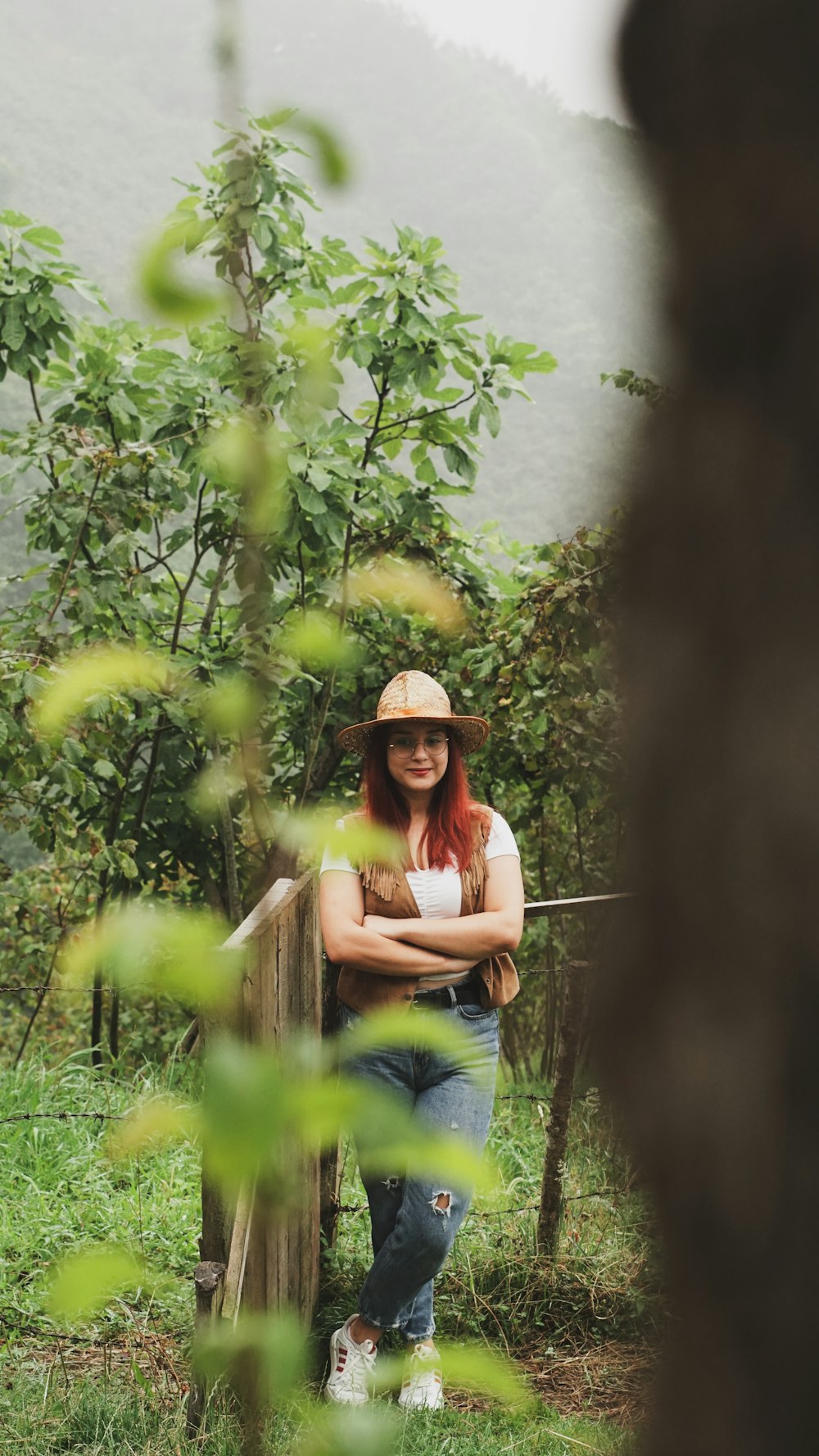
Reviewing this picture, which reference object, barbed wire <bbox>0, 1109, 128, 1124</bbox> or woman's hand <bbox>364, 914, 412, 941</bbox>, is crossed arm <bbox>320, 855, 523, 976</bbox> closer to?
woman's hand <bbox>364, 914, 412, 941</bbox>

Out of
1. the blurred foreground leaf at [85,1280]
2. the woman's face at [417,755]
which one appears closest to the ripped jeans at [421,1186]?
the woman's face at [417,755]

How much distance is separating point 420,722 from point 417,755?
90 millimetres

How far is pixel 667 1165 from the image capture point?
0.33 meters

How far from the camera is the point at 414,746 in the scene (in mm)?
3254

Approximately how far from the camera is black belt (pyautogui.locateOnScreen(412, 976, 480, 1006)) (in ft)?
10.1

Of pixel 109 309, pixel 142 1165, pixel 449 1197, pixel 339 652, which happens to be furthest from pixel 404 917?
pixel 109 309

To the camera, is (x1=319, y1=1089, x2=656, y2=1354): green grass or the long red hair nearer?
the long red hair

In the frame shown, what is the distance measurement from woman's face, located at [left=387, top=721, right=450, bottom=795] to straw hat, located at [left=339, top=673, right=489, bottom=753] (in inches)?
1.6

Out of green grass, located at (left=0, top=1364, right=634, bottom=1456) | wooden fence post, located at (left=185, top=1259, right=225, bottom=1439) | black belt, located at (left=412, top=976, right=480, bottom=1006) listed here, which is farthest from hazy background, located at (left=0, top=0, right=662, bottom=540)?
green grass, located at (left=0, top=1364, right=634, bottom=1456)

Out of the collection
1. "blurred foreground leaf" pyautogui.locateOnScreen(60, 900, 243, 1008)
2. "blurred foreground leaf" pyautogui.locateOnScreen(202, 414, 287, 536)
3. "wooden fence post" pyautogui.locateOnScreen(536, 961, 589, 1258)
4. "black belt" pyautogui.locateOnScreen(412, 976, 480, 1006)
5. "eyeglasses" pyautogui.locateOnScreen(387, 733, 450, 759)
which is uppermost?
"eyeglasses" pyautogui.locateOnScreen(387, 733, 450, 759)

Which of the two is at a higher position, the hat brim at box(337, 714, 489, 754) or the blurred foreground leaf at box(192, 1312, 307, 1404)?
the hat brim at box(337, 714, 489, 754)

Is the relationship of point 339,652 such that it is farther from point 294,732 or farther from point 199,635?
point 294,732

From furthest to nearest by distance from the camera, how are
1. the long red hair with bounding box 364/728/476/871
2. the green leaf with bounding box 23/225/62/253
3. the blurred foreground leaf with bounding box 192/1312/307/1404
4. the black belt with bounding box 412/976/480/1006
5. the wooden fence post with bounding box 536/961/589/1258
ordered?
the green leaf with bounding box 23/225/62/253 < the wooden fence post with bounding box 536/961/589/1258 < the long red hair with bounding box 364/728/476/871 < the black belt with bounding box 412/976/480/1006 < the blurred foreground leaf with bounding box 192/1312/307/1404

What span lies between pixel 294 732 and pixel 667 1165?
596cm
